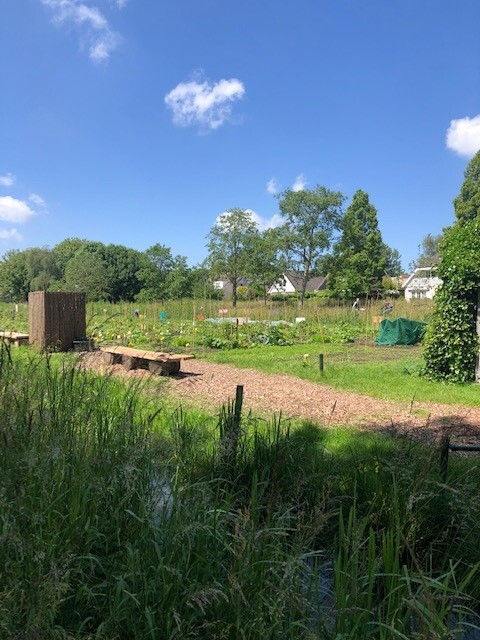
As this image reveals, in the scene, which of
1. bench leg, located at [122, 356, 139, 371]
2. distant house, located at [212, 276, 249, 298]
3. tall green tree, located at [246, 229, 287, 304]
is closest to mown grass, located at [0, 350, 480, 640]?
bench leg, located at [122, 356, 139, 371]

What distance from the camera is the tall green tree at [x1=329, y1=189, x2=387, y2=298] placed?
4494 centimetres

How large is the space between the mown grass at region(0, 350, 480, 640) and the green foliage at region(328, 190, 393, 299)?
42189 millimetres

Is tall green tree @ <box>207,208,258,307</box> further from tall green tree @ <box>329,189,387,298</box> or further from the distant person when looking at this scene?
the distant person

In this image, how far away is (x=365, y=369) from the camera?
9.88m

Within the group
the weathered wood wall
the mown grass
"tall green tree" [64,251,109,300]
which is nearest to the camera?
the mown grass

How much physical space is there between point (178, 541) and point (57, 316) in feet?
31.8

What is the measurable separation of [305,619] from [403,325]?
16.2 meters

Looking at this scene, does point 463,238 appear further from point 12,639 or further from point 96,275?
point 96,275

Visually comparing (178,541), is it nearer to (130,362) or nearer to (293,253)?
(130,362)

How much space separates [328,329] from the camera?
Result: 20.4 metres

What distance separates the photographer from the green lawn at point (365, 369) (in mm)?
7355

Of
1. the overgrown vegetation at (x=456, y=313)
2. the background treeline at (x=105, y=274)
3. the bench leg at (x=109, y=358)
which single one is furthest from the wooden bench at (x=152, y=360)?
the background treeline at (x=105, y=274)

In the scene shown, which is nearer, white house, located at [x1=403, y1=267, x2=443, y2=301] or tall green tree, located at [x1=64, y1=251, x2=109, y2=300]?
tall green tree, located at [x1=64, y1=251, x2=109, y2=300]

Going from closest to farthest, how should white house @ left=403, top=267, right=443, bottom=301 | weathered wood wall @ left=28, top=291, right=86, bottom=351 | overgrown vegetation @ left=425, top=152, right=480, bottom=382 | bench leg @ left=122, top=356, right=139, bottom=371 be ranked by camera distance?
overgrown vegetation @ left=425, top=152, right=480, bottom=382
bench leg @ left=122, top=356, right=139, bottom=371
weathered wood wall @ left=28, top=291, right=86, bottom=351
white house @ left=403, top=267, right=443, bottom=301
